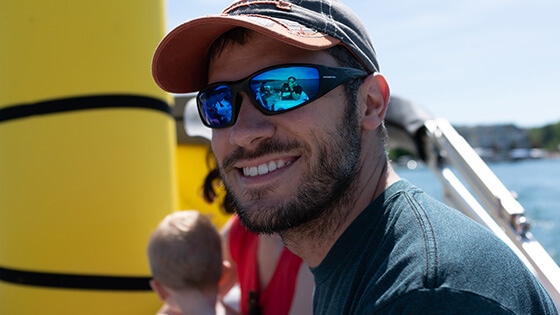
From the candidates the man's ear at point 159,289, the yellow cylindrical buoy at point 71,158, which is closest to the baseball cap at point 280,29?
the yellow cylindrical buoy at point 71,158

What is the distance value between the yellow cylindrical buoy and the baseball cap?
66cm

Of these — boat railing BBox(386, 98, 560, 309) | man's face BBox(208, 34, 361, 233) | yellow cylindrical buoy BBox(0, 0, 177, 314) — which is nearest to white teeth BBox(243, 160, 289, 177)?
man's face BBox(208, 34, 361, 233)

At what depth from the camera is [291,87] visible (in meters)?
1.24

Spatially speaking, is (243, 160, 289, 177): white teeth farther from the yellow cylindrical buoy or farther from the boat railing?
the boat railing

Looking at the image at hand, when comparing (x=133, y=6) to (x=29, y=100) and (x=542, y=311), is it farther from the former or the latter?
(x=542, y=311)

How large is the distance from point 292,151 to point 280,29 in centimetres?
27

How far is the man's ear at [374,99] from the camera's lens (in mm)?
1335

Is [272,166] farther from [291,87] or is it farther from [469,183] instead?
[469,183]

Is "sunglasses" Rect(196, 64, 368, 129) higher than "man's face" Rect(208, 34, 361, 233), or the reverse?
"sunglasses" Rect(196, 64, 368, 129)

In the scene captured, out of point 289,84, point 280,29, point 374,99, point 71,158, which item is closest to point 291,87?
point 289,84

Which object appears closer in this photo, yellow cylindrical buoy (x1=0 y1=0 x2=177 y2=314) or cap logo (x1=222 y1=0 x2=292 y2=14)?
cap logo (x1=222 y1=0 x2=292 y2=14)

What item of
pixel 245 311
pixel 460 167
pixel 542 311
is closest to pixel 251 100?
pixel 542 311

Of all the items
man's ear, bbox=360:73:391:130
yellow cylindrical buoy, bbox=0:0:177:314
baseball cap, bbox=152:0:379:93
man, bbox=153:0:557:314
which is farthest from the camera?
yellow cylindrical buoy, bbox=0:0:177:314

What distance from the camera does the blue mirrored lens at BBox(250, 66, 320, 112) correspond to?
4.06 feet
